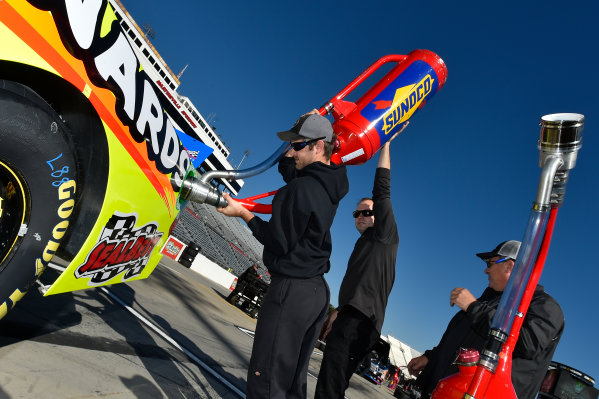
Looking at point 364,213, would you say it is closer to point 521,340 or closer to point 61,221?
point 521,340

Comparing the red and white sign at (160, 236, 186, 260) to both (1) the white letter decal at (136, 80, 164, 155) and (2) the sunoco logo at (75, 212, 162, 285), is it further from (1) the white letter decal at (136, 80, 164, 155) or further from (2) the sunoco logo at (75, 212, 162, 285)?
(1) the white letter decal at (136, 80, 164, 155)

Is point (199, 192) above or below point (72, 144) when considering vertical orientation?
above

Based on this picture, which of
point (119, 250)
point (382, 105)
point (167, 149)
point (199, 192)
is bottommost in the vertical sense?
point (119, 250)

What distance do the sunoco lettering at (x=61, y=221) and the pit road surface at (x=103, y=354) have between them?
0.44 m

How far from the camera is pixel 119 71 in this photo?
141cm

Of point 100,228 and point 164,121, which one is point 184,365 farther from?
point 164,121

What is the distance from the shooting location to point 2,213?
136 centimetres

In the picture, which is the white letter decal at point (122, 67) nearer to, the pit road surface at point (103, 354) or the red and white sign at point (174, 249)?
the pit road surface at point (103, 354)

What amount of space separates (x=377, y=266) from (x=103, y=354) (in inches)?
70.7

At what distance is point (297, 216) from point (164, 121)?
0.89 meters

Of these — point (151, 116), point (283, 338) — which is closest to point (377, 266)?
point (283, 338)

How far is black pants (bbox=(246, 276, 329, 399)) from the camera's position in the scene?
144 centimetres

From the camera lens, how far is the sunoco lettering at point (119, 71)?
119 cm

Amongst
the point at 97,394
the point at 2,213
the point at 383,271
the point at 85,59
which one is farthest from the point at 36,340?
the point at 383,271
